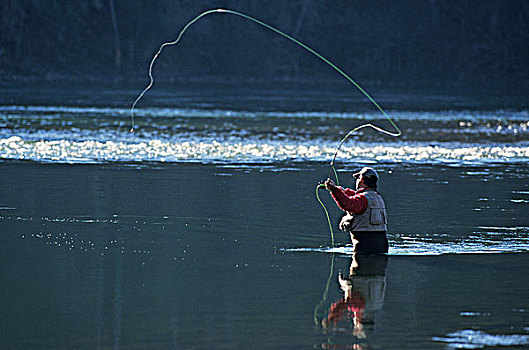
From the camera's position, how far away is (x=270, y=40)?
7675 cm

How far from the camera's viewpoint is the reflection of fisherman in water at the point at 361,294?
788cm

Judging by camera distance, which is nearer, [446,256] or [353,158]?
[446,256]

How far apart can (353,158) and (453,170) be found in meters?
3.02

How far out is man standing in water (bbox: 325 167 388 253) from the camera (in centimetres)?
1010

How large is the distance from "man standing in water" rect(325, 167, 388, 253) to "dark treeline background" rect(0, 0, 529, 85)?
202 feet

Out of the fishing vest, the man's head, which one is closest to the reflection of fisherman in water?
the fishing vest

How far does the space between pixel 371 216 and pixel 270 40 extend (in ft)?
221

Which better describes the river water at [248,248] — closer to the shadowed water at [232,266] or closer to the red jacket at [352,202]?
the shadowed water at [232,266]

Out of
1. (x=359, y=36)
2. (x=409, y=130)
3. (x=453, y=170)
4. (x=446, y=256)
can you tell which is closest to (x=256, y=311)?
(x=446, y=256)

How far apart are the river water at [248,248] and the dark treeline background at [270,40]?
48231 mm

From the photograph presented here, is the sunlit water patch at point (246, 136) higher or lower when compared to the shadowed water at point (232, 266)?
lower

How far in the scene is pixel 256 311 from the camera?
8.15 metres

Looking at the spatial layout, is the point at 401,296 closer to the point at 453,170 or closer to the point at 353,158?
the point at 453,170

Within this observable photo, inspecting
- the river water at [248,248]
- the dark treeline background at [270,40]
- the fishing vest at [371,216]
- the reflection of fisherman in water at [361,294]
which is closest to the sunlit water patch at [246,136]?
the river water at [248,248]
